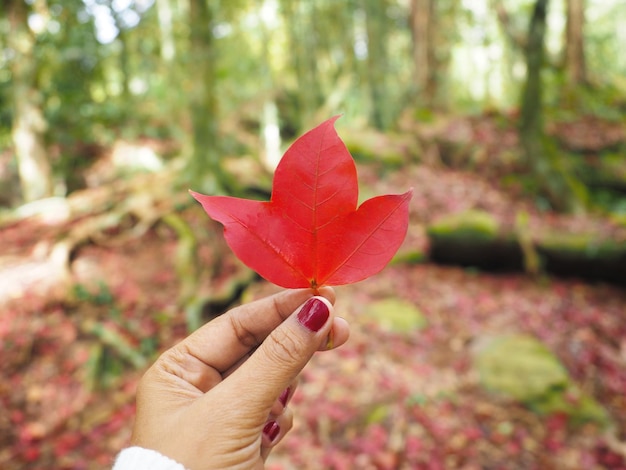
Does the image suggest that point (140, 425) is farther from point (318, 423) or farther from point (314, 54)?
point (314, 54)

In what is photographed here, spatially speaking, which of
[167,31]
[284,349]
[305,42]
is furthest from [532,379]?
[167,31]

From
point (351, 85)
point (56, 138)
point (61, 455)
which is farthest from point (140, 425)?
point (351, 85)

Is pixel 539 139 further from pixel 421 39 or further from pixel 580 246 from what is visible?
pixel 421 39

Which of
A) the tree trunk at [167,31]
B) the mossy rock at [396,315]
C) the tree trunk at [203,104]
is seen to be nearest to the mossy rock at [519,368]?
the mossy rock at [396,315]

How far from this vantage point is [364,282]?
18.4 ft

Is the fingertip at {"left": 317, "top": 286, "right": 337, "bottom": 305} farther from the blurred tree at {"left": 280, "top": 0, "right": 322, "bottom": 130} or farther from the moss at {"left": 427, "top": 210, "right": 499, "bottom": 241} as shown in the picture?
the blurred tree at {"left": 280, "top": 0, "right": 322, "bottom": 130}

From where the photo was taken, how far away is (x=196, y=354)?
127 cm

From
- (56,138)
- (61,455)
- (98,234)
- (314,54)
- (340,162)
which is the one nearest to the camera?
(340,162)

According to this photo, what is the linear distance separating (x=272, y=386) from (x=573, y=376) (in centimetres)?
405

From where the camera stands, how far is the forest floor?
3205 millimetres

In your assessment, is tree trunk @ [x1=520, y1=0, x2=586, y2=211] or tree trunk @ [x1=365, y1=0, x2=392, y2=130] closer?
tree trunk @ [x1=520, y1=0, x2=586, y2=211]

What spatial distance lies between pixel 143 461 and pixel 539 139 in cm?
854

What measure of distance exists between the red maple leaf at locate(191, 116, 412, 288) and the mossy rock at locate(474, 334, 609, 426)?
3.37 meters

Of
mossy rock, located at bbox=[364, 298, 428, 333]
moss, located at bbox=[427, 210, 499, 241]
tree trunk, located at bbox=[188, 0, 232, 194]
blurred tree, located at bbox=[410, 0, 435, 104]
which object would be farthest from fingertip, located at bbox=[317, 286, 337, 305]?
blurred tree, located at bbox=[410, 0, 435, 104]
